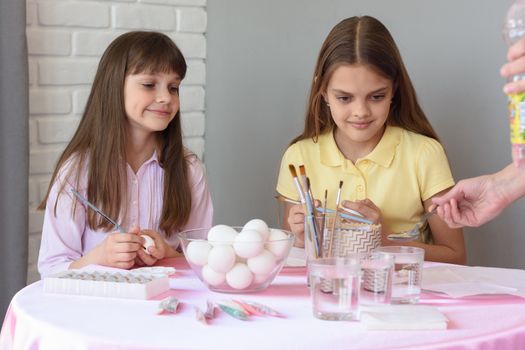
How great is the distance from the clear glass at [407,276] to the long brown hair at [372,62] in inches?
29.2

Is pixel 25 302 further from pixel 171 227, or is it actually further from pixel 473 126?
pixel 473 126

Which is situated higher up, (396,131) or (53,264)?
(396,131)

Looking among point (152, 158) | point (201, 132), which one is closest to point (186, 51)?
point (201, 132)

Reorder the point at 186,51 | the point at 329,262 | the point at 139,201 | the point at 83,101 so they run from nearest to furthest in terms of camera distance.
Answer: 1. the point at 329,262
2. the point at 139,201
3. the point at 83,101
4. the point at 186,51

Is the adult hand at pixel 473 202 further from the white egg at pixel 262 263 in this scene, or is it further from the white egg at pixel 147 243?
the white egg at pixel 147 243

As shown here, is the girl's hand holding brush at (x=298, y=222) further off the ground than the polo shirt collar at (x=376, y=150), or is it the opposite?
the polo shirt collar at (x=376, y=150)

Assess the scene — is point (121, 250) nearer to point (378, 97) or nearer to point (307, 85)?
point (378, 97)

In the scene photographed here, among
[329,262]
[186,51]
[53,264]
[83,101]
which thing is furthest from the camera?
[186,51]

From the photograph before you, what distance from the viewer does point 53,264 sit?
1.75 metres

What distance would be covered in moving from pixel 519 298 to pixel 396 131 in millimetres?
826

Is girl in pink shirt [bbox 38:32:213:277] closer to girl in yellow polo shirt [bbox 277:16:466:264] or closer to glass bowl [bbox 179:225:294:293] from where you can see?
girl in yellow polo shirt [bbox 277:16:466:264]

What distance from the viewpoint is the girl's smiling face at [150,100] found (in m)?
1.89

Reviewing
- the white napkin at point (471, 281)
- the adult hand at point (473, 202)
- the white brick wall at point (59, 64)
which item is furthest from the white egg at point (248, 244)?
the white brick wall at point (59, 64)

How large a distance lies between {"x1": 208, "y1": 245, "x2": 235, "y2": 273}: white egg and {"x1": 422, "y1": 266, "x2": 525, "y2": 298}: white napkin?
308 mm
